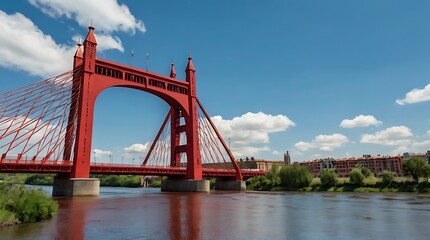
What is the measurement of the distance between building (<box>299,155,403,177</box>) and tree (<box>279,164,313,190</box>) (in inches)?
2265

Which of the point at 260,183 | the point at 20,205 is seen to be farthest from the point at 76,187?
the point at 260,183

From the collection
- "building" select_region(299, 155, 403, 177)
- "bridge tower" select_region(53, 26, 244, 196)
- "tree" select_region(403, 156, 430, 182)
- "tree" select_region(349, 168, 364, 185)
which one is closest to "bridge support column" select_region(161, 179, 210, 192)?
"bridge tower" select_region(53, 26, 244, 196)

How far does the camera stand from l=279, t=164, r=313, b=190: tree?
275 ft

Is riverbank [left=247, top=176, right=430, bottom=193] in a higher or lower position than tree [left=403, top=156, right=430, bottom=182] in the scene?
lower

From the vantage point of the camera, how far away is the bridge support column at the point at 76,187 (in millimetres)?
50781

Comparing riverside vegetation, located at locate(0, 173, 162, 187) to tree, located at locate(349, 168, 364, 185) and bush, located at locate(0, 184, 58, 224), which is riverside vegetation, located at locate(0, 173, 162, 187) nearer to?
tree, located at locate(349, 168, 364, 185)

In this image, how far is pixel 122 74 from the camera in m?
64.5

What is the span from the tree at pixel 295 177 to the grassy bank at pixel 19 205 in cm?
7051

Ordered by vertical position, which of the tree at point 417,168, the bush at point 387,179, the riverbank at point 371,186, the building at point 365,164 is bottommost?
the riverbank at point 371,186

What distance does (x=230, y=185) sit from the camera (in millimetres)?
88438

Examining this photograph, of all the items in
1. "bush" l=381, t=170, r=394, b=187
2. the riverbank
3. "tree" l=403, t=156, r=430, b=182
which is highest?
"tree" l=403, t=156, r=430, b=182

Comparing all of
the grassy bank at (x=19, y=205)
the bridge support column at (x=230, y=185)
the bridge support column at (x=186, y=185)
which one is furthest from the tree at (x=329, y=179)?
the grassy bank at (x=19, y=205)

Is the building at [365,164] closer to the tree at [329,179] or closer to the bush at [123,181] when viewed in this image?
the tree at [329,179]

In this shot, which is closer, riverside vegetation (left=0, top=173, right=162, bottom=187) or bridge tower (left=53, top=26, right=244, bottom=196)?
bridge tower (left=53, top=26, right=244, bottom=196)
